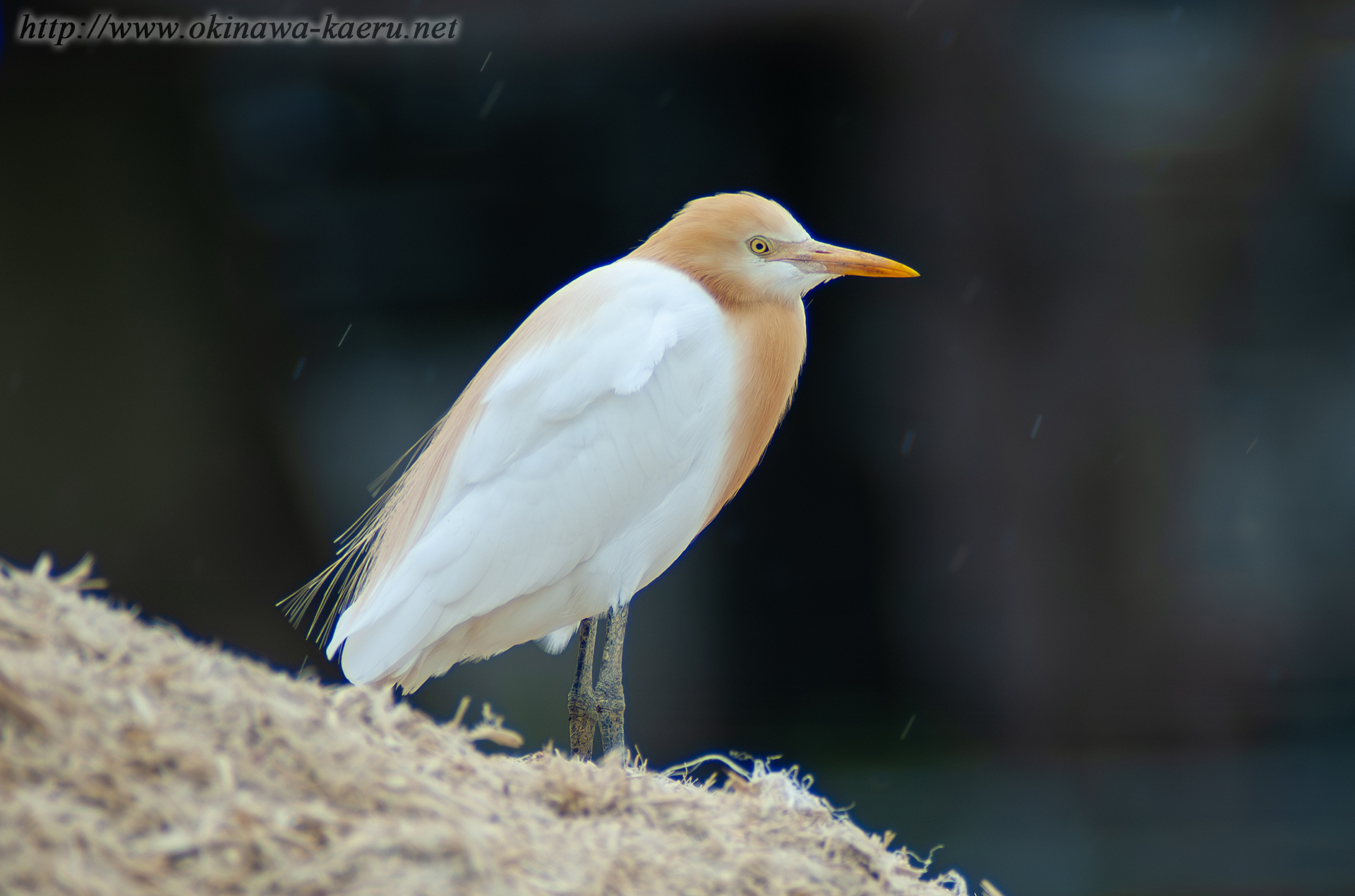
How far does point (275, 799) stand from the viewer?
0.55 metres

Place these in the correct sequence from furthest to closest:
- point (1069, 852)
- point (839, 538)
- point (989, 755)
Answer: point (839, 538)
point (989, 755)
point (1069, 852)

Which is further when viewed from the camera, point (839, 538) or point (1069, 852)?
point (839, 538)

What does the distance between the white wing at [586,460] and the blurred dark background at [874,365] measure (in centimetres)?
164

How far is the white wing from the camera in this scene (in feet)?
3.62

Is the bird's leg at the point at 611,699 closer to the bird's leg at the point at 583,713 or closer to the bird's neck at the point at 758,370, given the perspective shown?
the bird's leg at the point at 583,713

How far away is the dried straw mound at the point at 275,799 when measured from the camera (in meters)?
0.51

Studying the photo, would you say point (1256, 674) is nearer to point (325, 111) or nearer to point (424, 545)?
point (424, 545)

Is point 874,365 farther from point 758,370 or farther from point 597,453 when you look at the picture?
point 597,453

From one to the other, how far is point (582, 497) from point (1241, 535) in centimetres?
230

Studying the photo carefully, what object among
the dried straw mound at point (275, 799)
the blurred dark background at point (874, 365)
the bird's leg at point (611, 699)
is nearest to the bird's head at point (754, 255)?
the bird's leg at point (611, 699)

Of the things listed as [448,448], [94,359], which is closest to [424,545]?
[448,448]

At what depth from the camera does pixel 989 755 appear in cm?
273

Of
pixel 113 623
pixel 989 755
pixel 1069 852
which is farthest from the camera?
pixel 989 755

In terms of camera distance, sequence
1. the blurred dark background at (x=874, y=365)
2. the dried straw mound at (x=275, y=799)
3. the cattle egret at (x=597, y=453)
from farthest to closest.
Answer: the blurred dark background at (x=874, y=365), the cattle egret at (x=597, y=453), the dried straw mound at (x=275, y=799)
